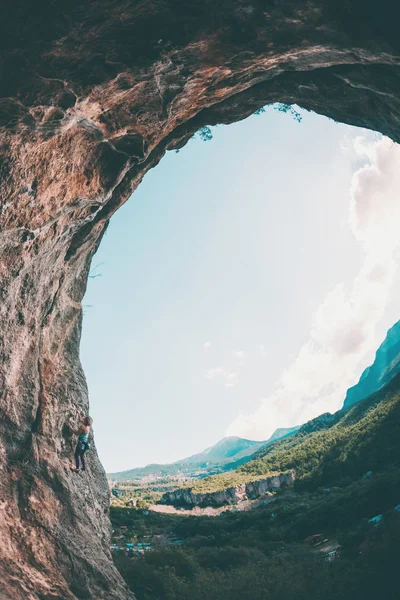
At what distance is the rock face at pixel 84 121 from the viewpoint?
7.36m

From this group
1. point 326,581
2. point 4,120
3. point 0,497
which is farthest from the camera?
point 326,581

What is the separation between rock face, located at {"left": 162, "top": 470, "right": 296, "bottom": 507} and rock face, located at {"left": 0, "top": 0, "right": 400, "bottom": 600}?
5794 cm

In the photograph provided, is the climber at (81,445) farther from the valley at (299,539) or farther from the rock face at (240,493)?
the rock face at (240,493)

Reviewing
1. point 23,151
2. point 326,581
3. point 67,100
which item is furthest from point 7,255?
point 326,581

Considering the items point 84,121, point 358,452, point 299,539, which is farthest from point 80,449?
point 358,452

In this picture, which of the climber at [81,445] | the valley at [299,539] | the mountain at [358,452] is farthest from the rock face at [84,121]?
the mountain at [358,452]

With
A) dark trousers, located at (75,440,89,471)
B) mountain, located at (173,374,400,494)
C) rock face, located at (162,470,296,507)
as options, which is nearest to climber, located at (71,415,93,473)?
dark trousers, located at (75,440,89,471)

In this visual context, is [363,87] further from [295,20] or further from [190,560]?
[190,560]

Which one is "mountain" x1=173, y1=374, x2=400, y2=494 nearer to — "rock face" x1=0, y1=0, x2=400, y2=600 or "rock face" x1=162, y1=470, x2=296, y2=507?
"rock face" x1=162, y1=470, x2=296, y2=507

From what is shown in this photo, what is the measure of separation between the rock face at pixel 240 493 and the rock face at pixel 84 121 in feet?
190

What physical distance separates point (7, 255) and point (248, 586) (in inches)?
584

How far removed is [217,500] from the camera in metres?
71.2

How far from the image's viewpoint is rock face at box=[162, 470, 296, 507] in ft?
210

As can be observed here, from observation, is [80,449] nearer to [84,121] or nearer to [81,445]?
[81,445]
